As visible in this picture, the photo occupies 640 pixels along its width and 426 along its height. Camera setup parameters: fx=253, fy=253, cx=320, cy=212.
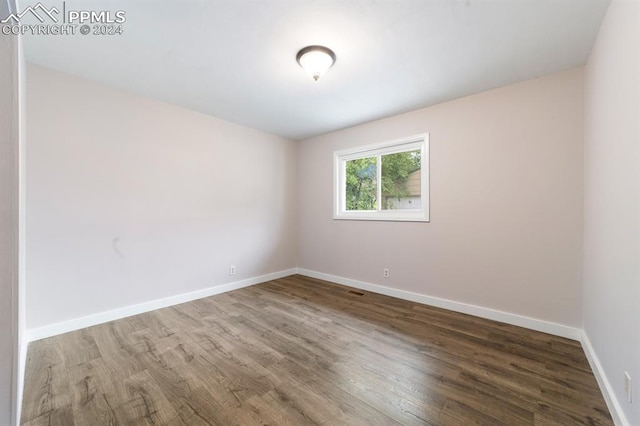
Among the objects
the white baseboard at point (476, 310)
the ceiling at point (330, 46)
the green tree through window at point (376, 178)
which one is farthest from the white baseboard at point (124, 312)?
the ceiling at point (330, 46)

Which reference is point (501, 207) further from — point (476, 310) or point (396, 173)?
point (396, 173)

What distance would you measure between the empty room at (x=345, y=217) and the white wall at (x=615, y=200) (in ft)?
0.08

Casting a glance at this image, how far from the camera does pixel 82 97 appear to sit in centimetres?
256

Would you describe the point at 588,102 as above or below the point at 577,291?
above

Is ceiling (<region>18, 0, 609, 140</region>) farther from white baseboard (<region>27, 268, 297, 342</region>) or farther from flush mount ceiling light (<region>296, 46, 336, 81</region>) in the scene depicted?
white baseboard (<region>27, 268, 297, 342</region>)

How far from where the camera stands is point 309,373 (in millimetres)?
1854

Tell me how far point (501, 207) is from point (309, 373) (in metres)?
2.51

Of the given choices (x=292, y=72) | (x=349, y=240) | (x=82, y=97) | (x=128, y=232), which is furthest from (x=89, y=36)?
(x=349, y=240)

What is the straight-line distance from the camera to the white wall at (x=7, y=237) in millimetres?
1129

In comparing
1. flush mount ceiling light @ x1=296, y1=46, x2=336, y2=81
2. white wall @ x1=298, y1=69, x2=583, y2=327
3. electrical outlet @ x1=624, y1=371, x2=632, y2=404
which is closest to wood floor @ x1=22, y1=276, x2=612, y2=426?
electrical outlet @ x1=624, y1=371, x2=632, y2=404

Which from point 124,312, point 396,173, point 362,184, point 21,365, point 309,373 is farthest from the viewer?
point 362,184

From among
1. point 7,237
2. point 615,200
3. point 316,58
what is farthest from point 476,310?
point 7,237

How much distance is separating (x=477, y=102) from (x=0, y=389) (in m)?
4.15

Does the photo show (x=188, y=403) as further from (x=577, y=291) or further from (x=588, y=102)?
(x=588, y=102)
